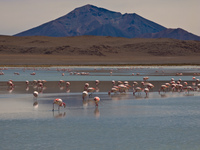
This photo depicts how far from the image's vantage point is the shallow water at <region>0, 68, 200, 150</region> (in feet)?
38.1

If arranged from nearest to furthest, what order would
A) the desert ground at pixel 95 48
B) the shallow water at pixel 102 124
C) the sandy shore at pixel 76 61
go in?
the shallow water at pixel 102 124, the sandy shore at pixel 76 61, the desert ground at pixel 95 48

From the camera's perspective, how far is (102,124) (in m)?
14.4

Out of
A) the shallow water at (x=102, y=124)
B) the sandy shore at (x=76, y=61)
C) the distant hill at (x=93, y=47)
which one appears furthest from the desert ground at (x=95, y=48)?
the shallow water at (x=102, y=124)

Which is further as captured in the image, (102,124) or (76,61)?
(76,61)

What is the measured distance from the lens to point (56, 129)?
1349cm

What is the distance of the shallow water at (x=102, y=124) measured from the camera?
1160 centimetres

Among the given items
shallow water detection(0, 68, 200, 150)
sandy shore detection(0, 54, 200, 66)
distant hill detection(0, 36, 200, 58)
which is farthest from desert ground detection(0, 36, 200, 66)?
shallow water detection(0, 68, 200, 150)

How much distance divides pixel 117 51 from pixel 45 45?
31.0 metres

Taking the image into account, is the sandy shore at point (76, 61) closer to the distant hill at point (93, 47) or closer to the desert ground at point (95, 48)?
the desert ground at point (95, 48)

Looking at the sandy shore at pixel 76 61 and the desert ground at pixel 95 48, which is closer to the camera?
the sandy shore at pixel 76 61

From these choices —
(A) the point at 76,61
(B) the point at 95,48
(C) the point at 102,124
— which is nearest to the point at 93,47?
(B) the point at 95,48

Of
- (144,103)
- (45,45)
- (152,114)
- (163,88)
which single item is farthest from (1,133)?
(45,45)

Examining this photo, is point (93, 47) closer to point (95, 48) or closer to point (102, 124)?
point (95, 48)

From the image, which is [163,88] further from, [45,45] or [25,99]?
[45,45]
